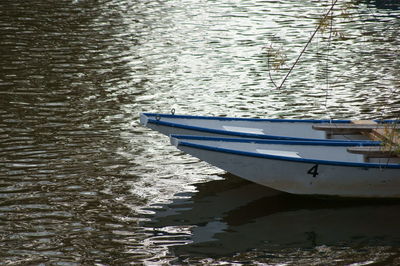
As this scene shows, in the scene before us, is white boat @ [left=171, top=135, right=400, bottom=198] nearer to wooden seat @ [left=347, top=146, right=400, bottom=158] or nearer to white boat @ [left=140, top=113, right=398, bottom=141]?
wooden seat @ [left=347, top=146, right=400, bottom=158]

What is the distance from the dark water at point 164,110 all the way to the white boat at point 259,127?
2.52 feet

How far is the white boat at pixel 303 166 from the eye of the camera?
35.8 feet

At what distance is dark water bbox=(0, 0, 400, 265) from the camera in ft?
33.5

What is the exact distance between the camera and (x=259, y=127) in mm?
12633

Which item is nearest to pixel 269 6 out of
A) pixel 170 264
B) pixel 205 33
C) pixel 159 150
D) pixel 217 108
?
pixel 205 33

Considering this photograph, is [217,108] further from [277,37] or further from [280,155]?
[277,37]

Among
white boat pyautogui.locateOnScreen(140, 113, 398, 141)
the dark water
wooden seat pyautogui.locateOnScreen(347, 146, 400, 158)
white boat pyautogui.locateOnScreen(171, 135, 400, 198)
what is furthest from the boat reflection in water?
white boat pyautogui.locateOnScreen(140, 113, 398, 141)

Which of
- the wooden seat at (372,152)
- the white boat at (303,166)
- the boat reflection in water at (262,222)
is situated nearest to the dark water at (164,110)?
the boat reflection in water at (262,222)

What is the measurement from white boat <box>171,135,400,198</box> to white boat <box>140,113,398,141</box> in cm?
69

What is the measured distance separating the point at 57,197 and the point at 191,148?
6.80 ft

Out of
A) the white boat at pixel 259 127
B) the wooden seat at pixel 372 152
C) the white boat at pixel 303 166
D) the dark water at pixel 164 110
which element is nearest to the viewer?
the dark water at pixel 164 110

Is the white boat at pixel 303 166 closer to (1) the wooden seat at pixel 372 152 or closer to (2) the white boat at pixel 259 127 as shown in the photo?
(1) the wooden seat at pixel 372 152

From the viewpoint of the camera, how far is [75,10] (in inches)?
1118

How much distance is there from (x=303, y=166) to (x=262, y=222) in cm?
90
